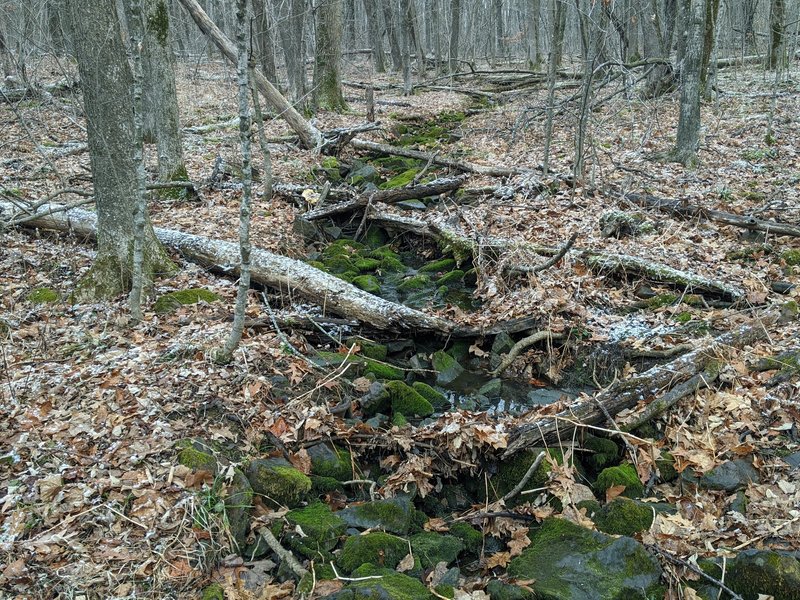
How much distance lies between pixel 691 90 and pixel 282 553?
10576mm

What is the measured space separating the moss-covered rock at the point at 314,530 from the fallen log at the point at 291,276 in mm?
2864

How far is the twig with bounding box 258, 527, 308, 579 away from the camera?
149 inches

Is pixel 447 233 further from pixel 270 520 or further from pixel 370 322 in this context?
pixel 270 520

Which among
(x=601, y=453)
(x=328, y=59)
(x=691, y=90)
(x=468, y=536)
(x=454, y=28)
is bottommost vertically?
(x=468, y=536)

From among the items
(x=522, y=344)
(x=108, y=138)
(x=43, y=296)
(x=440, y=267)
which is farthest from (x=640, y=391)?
(x=43, y=296)

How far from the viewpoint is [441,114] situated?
19109 mm

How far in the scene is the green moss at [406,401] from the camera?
227 inches

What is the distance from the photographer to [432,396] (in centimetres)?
607

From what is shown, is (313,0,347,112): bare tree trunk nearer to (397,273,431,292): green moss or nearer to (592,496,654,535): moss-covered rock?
(397,273,431,292): green moss

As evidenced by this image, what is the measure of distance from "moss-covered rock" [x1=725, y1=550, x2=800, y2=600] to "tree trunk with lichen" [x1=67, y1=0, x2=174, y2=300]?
606 cm

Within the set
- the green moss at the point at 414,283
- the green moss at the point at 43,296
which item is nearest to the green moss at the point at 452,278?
the green moss at the point at 414,283

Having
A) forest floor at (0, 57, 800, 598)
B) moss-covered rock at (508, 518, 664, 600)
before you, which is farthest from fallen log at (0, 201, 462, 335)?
moss-covered rock at (508, 518, 664, 600)

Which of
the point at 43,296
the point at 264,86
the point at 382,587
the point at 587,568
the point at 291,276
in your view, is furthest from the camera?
the point at 264,86

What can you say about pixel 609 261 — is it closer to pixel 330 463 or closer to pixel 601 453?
pixel 601 453
